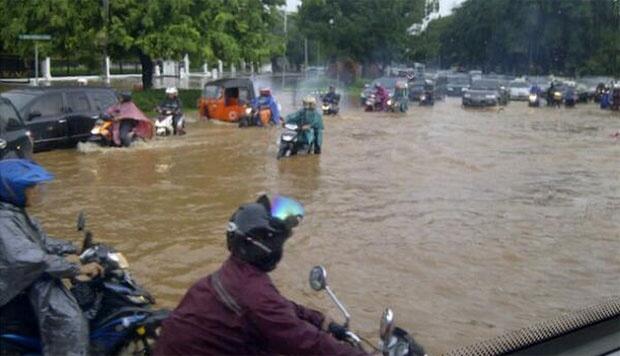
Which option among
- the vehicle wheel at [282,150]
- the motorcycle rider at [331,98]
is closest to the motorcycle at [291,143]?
the vehicle wheel at [282,150]

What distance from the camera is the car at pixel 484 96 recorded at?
104 feet

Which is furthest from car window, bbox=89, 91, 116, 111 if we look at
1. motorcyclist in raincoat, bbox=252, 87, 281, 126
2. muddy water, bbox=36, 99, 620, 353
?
motorcyclist in raincoat, bbox=252, 87, 281, 126

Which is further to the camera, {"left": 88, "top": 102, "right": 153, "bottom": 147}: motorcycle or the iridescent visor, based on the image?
{"left": 88, "top": 102, "right": 153, "bottom": 147}: motorcycle

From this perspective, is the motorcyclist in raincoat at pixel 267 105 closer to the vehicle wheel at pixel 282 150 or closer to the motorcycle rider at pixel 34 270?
the vehicle wheel at pixel 282 150

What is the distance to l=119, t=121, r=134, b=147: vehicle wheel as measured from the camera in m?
16.8

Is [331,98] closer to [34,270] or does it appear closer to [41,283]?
[41,283]

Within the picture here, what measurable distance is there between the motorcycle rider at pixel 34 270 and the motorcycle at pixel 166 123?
50.1 ft

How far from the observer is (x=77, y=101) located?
16.4 meters

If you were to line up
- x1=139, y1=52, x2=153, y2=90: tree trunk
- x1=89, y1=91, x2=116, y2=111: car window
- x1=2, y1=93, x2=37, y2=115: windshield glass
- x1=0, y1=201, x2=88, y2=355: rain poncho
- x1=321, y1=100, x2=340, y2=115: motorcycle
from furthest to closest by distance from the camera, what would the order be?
x1=139, y1=52, x2=153, y2=90: tree trunk
x1=321, y1=100, x2=340, y2=115: motorcycle
x1=89, y1=91, x2=116, y2=111: car window
x1=2, y1=93, x2=37, y2=115: windshield glass
x1=0, y1=201, x2=88, y2=355: rain poncho

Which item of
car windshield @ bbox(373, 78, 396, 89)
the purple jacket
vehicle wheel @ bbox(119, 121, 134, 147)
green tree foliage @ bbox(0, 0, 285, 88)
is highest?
green tree foliage @ bbox(0, 0, 285, 88)

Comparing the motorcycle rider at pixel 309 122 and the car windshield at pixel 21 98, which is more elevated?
the car windshield at pixel 21 98

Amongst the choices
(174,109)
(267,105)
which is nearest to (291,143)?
(174,109)

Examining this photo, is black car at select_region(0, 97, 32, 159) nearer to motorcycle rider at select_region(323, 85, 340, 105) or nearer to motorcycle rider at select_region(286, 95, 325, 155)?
motorcycle rider at select_region(286, 95, 325, 155)

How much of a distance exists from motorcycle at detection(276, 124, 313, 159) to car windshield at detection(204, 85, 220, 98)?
9.04 meters
